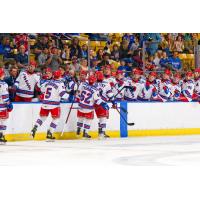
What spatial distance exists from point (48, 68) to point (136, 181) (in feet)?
28.8

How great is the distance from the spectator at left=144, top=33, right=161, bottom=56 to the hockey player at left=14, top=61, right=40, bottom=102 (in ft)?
13.4

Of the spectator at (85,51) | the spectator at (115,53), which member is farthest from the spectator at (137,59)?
the spectator at (85,51)

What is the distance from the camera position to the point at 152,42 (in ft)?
72.9

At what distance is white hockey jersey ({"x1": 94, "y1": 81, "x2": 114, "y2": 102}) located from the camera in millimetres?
18547

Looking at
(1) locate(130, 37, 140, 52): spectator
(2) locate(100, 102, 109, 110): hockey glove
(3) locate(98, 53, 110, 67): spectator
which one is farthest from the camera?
(1) locate(130, 37, 140, 52): spectator

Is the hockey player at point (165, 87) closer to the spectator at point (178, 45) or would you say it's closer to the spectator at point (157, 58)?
the spectator at point (157, 58)

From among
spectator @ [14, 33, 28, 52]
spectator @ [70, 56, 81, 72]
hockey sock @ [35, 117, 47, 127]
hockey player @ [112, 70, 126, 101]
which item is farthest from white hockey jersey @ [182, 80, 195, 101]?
hockey sock @ [35, 117, 47, 127]

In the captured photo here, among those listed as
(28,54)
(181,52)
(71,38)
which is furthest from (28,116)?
(181,52)

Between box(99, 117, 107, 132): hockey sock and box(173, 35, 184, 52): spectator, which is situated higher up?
box(173, 35, 184, 52): spectator

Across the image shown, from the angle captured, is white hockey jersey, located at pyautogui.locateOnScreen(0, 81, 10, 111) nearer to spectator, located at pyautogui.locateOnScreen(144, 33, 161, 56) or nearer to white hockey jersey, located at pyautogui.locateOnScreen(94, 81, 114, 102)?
white hockey jersey, located at pyautogui.locateOnScreen(94, 81, 114, 102)

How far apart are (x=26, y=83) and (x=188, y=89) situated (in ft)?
15.0

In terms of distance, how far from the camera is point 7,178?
Result: 33.6 ft

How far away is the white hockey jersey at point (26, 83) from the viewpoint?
19.2 meters

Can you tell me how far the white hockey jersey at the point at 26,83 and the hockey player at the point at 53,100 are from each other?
1435mm
